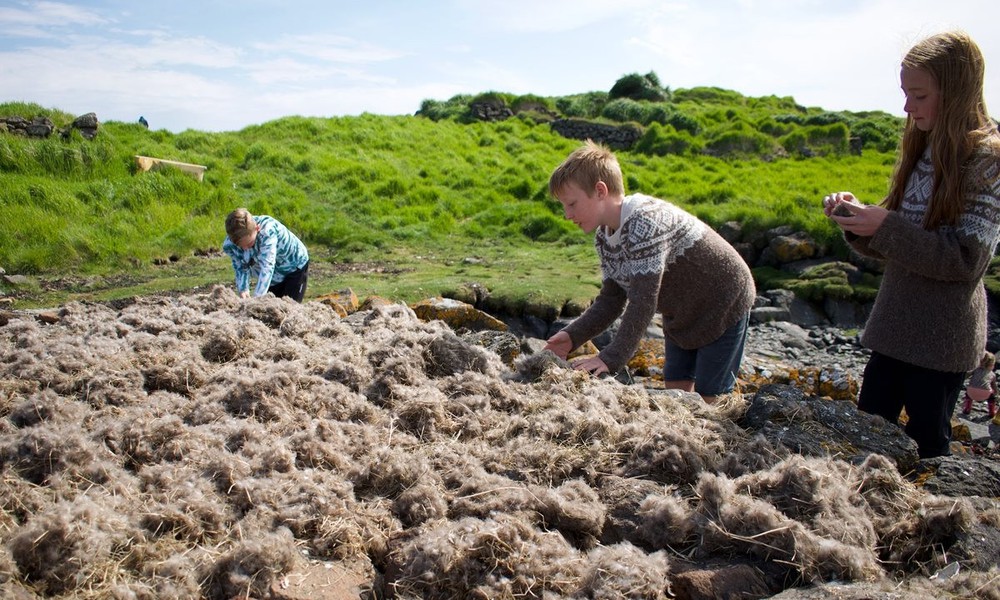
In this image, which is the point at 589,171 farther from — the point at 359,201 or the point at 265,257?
the point at 359,201

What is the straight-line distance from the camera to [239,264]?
20.3 ft

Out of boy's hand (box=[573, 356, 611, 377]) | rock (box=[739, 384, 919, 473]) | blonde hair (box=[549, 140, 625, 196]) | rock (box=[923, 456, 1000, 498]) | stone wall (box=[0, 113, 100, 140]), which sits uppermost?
stone wall (box=[0, 113, 100, 140])

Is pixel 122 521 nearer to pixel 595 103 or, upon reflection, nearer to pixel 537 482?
pixel 537 482

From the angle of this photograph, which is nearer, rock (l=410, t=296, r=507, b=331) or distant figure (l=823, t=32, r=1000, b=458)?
distant figure (l=823, t=32, r=1000, b=458)

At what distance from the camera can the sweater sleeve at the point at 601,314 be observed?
3576mm

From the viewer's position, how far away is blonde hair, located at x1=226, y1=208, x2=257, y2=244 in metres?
5.87

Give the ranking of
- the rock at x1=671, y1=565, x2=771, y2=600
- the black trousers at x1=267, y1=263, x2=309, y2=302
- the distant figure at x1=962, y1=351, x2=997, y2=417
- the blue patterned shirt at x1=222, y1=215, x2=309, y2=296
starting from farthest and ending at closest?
the black trousers at x1=267, y1=263, x2=309, y2=302
the distant figure at x1=962, y1=351, x2=997, y2=417
the blue patterned shirt at x1=222, y1=215, x2=309, y2=296
the rock at x1=671, y1=565, x2=771, y2=600

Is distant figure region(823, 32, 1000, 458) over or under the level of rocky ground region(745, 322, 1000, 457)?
over

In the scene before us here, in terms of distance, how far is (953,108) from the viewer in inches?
101

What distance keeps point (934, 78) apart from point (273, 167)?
1456 cm

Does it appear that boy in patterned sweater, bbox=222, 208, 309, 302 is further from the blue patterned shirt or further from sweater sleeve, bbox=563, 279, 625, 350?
sweater sleeve, bbox=563, 279, 625, 350

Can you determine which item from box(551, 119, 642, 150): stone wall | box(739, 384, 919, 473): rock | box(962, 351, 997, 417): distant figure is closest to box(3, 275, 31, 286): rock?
box(739, 384, 919, 473): rock

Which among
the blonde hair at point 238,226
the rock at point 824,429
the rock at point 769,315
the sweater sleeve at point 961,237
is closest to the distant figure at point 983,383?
the rock at point 769,315

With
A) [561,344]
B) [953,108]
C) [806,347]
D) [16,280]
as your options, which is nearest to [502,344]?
[561,344]
